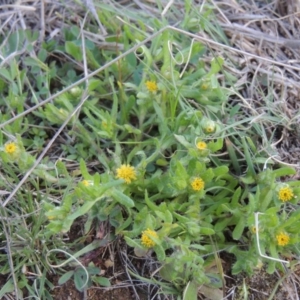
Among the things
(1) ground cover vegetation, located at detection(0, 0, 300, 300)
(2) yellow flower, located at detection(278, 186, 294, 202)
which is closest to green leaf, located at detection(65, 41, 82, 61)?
(1) ground cover vegetation, located at detection(0, 0, 300, 300)

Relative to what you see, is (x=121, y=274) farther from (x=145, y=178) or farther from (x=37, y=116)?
(x=37, y=116)

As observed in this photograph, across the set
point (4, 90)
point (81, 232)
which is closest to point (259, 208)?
point (81, 232)

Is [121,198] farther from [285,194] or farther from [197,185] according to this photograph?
[285,194]

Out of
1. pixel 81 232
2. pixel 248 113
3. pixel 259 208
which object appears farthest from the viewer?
pixel 248 113

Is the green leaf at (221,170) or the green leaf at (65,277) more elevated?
the green leaf at (221,170)

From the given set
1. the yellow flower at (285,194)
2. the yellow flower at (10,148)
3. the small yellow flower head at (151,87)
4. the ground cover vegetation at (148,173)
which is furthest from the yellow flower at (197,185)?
the yellow flower at (10,148)

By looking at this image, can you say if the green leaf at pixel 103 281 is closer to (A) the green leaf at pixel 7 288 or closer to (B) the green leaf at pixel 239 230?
(A) the green leaf at pixel 7 288

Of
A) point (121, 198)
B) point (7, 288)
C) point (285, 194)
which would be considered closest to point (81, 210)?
point (121, 198)

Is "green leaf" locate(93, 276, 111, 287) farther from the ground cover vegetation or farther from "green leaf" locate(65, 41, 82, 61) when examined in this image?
"green leaf" locate(65, 41, 82, 61)
